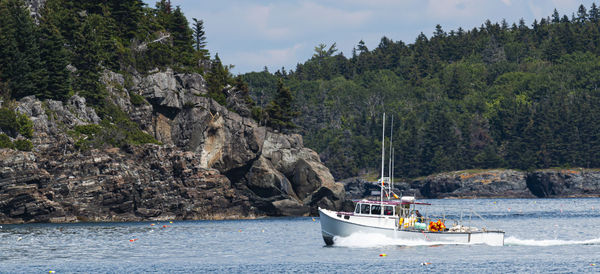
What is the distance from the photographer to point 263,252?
6612cm

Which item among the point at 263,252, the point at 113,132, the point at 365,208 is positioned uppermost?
the point at 113,132

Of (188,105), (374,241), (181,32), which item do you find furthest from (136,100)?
(374,241)

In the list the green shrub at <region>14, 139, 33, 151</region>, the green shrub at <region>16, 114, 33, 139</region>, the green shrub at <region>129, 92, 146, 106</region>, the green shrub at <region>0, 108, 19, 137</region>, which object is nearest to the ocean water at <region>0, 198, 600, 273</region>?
the green shrub at <region>14, 139, 33, 151</region>

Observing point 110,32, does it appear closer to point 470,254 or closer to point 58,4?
point 58,4

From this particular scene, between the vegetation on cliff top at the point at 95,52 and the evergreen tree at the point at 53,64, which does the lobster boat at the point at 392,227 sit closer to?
the vegetation on cliff top at the point at 95,52

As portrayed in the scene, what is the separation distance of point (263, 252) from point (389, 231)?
425 inches

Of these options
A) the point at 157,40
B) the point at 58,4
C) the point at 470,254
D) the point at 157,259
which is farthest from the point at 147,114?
the point at 470,254

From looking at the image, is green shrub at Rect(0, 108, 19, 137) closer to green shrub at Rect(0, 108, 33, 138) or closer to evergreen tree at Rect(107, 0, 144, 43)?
green shrub at Rect(0, 108, 33, 138)

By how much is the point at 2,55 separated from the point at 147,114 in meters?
21.7

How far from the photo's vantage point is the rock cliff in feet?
315

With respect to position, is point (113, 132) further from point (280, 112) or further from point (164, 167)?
point (280, 112)

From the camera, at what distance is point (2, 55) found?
108 meters

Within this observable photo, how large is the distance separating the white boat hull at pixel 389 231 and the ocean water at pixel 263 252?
0.56 m

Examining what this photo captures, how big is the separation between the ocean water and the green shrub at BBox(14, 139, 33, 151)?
10.6 metres
